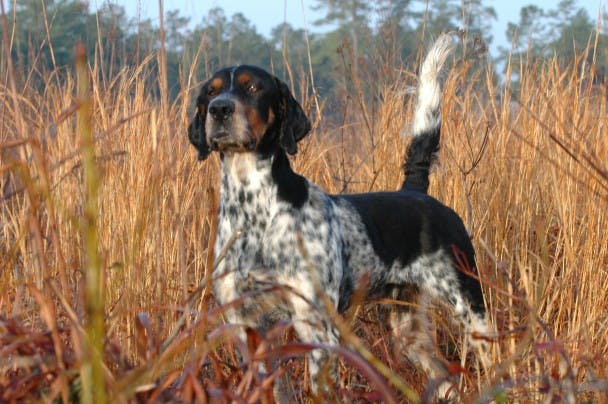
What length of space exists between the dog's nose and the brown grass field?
0.61 feet

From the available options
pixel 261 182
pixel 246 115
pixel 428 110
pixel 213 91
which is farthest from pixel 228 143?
pixel 428 110

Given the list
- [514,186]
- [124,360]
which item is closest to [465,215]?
[514,186]

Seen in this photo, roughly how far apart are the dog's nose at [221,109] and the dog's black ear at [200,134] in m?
0.41

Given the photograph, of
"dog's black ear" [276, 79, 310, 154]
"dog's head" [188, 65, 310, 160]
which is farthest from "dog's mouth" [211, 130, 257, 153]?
"dog's black ear" [276, 79, 310, 154]

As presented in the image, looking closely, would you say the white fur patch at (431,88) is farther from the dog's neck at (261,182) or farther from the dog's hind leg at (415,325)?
the dog's neck at (261,182)

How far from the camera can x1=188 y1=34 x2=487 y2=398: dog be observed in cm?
327

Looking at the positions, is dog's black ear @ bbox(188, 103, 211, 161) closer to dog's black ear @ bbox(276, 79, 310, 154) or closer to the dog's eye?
the dog's eye

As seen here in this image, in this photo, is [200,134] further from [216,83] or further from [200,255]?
[200,255]

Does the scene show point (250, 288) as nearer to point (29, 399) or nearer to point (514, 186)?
point (29, 399)

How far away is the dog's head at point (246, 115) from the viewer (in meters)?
→ 3.28

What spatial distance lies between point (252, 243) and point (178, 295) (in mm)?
630

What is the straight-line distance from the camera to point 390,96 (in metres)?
5.37

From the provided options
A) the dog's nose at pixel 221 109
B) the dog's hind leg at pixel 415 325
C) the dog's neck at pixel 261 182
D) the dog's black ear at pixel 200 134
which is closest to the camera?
the dog's nose at pixel 221 109

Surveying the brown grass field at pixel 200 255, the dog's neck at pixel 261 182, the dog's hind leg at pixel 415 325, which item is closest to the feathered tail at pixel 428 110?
the brown grass field at pixel 200 255
